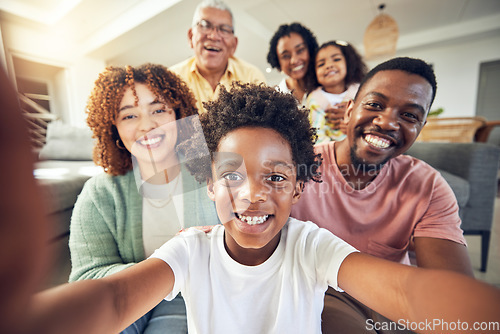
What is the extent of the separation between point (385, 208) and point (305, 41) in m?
0.99

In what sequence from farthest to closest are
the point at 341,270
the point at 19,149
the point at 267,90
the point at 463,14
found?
the point at 463,14
the point at 267,90
the point at 341,270
the point at 19,149

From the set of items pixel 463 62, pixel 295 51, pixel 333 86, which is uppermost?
pixel 463 62

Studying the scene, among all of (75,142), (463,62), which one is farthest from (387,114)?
(463,62)

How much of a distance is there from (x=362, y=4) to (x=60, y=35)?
10.2ft

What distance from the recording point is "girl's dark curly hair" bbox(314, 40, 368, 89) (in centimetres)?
79

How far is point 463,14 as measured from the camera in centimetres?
284

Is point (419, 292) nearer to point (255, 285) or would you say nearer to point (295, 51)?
point (255, 285)

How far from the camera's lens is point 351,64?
2.86 ft

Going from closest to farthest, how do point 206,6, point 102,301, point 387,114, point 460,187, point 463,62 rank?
point 102,301 → point 387,114 → point 206,6 → point 460,187 → point 463,62

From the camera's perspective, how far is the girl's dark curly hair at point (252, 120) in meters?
0.45

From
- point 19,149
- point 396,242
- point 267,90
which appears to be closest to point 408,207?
point 396,242

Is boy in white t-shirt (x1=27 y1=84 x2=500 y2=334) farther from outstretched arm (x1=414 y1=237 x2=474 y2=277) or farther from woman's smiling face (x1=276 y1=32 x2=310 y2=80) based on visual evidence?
woman's smiling face (x1=276 y1=32 x2=310 y2=80)

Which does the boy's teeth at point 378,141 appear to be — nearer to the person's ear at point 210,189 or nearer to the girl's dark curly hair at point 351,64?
the girl's dark curly hair at point 351,64

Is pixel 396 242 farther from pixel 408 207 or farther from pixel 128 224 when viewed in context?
pixel 128 224
